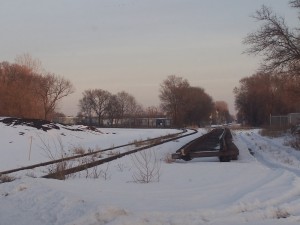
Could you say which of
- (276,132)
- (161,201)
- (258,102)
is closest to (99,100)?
(258,102)

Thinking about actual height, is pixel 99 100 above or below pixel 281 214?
above

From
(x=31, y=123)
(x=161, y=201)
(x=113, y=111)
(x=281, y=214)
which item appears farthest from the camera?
(x=113, y=111)

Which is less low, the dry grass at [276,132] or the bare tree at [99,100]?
the bare tree at [99,100]

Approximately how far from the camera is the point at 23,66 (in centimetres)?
9012

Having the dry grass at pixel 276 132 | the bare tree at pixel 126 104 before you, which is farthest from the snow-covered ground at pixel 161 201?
the bare tree at pixel 126 104

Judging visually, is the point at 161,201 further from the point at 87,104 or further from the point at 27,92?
the point at 87,104

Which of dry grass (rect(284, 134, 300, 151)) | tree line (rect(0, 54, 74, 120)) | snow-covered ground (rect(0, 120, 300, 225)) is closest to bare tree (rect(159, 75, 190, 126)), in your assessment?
tree line (rect(0, 54, 74, 120))

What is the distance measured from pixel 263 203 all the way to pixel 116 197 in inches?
107

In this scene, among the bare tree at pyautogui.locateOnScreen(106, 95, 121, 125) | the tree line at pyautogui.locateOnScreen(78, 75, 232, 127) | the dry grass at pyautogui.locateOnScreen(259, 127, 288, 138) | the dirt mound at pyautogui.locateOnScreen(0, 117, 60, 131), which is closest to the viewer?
the dirt mound at pyautogui.locateOnScreen(0, 117, 60, 131)

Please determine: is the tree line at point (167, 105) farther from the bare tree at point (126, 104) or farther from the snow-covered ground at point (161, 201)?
the snow-covered ground at point (161, 201)

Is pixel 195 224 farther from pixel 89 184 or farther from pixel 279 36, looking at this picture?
pixel 279 36

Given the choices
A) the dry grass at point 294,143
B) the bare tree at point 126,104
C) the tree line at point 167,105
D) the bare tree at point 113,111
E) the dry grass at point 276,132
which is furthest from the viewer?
the bare tree at point 126,104

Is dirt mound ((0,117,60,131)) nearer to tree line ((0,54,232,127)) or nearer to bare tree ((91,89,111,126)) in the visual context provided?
tree line ((0,54,232,127))

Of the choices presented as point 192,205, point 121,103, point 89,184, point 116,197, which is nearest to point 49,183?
point 89,184
